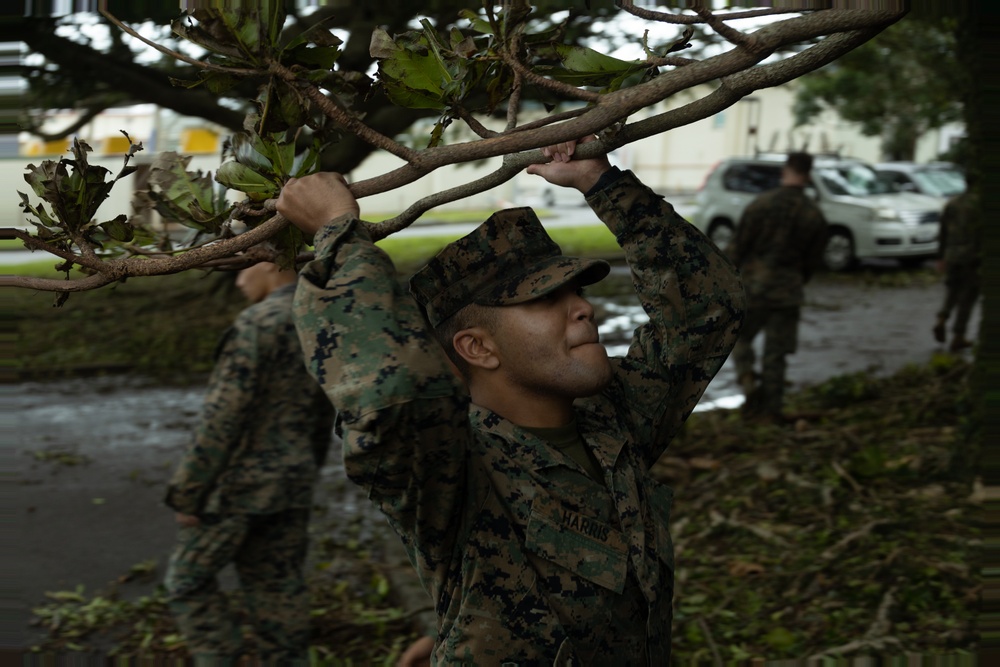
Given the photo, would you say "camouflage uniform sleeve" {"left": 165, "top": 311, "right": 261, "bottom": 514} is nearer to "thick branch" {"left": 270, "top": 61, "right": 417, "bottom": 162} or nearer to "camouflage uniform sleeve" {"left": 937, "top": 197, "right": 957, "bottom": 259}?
"thick branch" {"left": 270, "top": 61, "right": 417, "bottom": 162}

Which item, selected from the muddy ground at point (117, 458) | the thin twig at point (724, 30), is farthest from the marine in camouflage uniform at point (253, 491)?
the thin twig at point (724, 30)

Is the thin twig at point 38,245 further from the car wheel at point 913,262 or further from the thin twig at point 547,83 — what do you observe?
the car wheel at point 913,262

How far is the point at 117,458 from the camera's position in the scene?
7.92 m

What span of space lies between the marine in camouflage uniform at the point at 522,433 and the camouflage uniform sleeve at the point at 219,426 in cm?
197

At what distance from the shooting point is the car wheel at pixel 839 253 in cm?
1488

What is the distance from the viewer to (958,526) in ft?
18.4

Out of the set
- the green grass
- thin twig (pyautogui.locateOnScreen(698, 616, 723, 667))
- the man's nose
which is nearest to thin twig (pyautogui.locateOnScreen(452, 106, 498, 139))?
the man's nose

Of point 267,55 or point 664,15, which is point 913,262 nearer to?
point 664,15

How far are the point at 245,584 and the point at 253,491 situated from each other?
46cm

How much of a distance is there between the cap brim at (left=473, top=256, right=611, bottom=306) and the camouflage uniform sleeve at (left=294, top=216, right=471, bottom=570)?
40cm

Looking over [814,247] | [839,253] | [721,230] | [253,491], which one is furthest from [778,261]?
[839,253]

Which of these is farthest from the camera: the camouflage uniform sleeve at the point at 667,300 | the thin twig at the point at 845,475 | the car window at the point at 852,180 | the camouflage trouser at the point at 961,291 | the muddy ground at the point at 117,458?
the car window at the point at 852,180

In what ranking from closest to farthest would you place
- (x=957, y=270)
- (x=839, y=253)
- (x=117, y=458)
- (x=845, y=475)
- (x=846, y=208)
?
(x=845, y=475) < (x=117, y=458) < (x=957, y=270) < (x=846, y=208) < (x=839, y=253)

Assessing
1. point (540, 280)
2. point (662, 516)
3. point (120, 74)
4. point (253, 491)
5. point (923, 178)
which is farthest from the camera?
point (923, 178)
